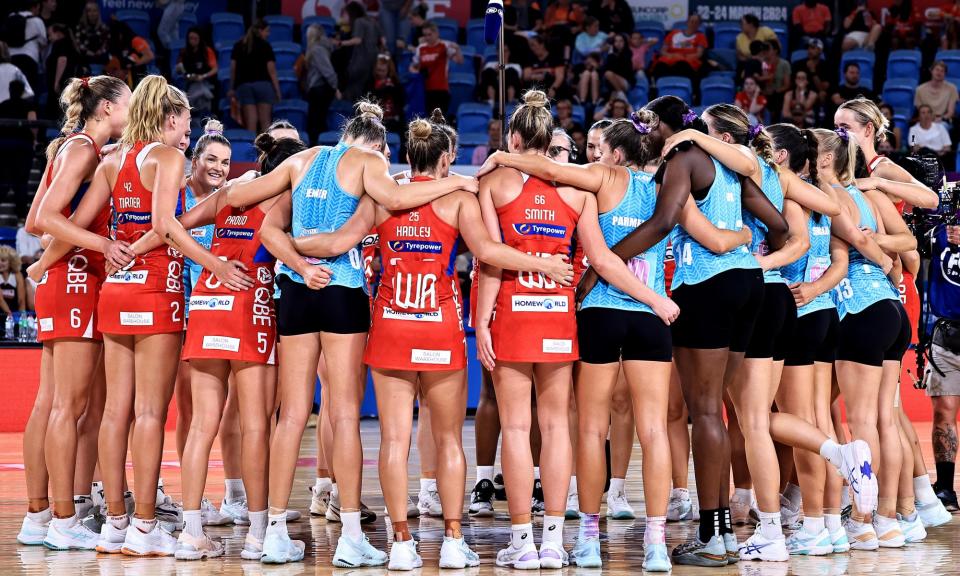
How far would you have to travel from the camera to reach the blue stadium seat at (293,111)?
14.5 meters

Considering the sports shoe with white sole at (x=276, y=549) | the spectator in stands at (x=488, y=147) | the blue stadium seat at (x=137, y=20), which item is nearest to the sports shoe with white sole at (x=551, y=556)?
the sports shoe with white sole at (x=276, y=549)

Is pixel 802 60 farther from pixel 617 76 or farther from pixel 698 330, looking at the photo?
pixel 698 330

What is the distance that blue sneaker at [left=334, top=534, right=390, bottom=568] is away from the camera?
5191 mm

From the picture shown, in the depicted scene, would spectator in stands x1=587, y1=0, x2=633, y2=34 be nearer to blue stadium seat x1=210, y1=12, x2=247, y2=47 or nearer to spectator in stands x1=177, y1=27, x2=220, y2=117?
blue stadium seat x1=210, y1=12, x2=247, y2=47

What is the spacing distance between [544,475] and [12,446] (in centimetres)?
595

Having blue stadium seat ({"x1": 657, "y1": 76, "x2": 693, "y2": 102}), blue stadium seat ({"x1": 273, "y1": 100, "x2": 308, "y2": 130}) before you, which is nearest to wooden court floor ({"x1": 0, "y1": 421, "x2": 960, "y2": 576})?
blue stadium seat ({"x1": 273, "y1": 100, "x2": 308, "y2": 130})

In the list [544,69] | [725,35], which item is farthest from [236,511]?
[725,35]

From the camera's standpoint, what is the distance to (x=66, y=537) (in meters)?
5.62

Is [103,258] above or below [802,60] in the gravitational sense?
below

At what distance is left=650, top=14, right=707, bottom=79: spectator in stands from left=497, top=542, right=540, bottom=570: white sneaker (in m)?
11.1

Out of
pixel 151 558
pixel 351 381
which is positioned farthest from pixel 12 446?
pixel 351 381

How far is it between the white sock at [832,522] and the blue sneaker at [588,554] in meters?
1.21

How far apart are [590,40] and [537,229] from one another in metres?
11.0

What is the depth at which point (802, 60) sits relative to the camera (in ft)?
50.2
